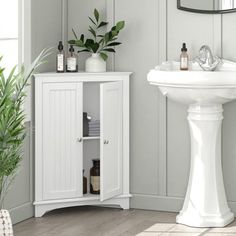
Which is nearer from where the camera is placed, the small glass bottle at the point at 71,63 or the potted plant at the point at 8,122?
the potted plant at the point at 8,122

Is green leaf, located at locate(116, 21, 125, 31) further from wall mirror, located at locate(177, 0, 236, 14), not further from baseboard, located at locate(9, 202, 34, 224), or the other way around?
baseboard, located at locate(9, 202, 34, 224)

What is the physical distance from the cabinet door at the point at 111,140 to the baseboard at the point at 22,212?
1.72 feet

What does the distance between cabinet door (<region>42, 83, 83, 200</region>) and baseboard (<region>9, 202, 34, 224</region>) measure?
14 centimetres

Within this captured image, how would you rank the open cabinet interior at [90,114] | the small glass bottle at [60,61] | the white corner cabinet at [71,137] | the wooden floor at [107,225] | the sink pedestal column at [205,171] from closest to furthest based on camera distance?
the wooden floor at [107,225] → the sink pedestal column at [205,171] → the white corner cabinet at [71,137] → the small glass bottle at [60,61] → the open cabinet interior at [90,114]

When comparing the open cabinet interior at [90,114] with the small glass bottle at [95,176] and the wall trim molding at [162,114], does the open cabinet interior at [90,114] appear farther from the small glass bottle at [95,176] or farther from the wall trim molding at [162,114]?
the wall trim molding at [162,114]

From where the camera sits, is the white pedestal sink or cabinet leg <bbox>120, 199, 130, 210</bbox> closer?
the white pedestal sink

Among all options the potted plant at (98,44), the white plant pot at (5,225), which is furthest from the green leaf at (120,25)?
the white plant pot at (5,225)

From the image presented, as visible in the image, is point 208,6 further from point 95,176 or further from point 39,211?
point 39,211

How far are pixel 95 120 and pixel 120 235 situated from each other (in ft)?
3.43

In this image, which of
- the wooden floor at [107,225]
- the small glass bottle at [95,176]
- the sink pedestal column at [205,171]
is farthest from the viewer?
the small glass bottle at [95,176]

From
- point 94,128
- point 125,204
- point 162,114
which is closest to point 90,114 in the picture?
point 94,128

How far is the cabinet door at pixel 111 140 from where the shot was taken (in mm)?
4996

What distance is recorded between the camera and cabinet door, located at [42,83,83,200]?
5.02 m

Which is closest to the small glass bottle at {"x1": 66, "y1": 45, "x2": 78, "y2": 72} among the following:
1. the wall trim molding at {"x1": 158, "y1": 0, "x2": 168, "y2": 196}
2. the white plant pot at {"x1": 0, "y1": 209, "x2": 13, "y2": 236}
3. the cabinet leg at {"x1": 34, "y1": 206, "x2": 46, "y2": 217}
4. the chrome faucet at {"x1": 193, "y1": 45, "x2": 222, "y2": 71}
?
the wall trim molding at {"x1": 158, "y1": 0, "x2": 168, "y2": 196}
